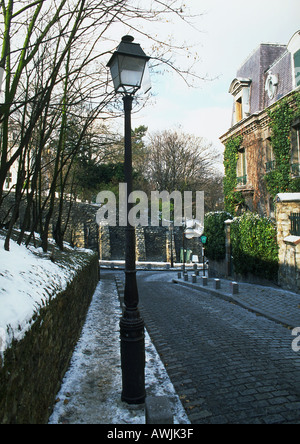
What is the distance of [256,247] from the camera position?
44.4ft

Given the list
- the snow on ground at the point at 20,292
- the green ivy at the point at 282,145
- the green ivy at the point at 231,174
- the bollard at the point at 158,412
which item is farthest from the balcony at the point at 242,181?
the bollard at the point at 158,412

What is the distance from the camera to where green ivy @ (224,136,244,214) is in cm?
2156

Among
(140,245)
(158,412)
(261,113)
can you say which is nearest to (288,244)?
(158,412)

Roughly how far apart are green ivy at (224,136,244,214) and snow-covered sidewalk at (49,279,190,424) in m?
16.7

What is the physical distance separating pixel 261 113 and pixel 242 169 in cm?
402

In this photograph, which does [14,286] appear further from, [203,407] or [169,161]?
[169,161]

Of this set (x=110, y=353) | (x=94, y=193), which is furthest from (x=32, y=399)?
(x=94, y=193)

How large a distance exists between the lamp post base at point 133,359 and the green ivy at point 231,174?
18337mm

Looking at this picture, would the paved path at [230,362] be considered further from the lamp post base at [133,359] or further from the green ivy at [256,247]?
the green ivy at [256,247]

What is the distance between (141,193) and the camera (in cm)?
3578

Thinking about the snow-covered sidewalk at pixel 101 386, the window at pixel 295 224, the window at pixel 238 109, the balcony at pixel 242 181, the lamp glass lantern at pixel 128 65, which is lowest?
the snow-covered sidewalk at pixel 101 386

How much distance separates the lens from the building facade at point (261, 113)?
643 inches
